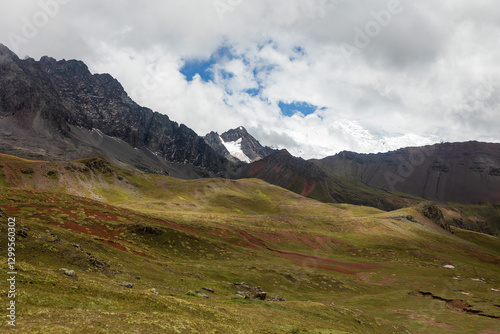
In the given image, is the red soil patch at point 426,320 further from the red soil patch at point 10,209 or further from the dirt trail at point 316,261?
the red soil patch at point 10,209

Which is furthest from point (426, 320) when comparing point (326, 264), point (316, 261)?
point (316, 261)

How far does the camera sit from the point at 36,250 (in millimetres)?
27156

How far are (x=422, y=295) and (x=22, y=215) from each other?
282 feet

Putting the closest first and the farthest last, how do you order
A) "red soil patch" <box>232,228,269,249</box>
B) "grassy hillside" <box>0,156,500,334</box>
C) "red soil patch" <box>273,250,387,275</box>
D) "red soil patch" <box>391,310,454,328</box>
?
"grassy hillside" <box>0,156,500,334</box>, "red soil patch" <box>391,310,454,328</box>, "red soil patch" <box>273,250,387,275</box>, "red soil patch" <box>232,228,269,249</box>

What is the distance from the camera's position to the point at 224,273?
158 feet

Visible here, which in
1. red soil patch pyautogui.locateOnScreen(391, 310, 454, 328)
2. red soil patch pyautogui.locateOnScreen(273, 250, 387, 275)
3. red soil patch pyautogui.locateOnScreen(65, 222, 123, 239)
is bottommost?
red soil patch pyautogui.locateOnScreen(273, 250, 387, 275)

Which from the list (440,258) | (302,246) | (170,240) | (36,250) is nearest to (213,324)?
(36,250)

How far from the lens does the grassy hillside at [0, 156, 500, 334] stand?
17859mm

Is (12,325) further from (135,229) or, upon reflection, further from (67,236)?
(135,229)

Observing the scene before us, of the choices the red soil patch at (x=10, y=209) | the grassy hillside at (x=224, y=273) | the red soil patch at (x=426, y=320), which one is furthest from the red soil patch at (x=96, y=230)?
the red soil patch at (x=426, y=320)

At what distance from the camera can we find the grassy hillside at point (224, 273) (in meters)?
17.9

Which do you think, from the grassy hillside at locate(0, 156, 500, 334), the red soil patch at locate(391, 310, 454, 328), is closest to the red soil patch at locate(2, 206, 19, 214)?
the grassy hillside at locate(0, 156, 500, 334)

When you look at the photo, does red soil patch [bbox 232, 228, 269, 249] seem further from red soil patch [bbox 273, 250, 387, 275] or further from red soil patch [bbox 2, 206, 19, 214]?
red soil patch [bbox 2, 206, 19, 214]

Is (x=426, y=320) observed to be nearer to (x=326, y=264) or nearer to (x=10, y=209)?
(x=326, y=264)
